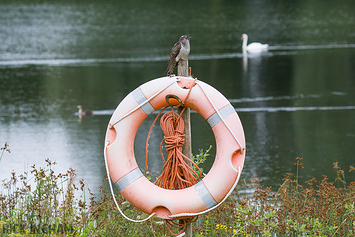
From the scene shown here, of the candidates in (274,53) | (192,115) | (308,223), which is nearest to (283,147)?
(192,115)

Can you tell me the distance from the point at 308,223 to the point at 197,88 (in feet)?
3.64

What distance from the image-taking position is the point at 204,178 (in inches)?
118

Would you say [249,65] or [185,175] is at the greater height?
[249,65]

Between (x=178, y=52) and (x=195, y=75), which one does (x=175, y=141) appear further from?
(x=195, y=75)

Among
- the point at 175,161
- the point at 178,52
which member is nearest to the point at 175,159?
the point at 175,161

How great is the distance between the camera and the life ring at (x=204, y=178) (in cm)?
296

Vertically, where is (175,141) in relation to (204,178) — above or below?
above

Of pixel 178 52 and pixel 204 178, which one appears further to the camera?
pixel 178 52

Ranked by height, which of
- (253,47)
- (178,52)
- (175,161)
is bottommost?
(175,161)

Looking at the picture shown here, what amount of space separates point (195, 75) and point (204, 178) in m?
8.79

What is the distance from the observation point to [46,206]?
3559mm

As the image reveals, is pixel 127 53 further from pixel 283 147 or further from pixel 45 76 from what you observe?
pixel 283 147

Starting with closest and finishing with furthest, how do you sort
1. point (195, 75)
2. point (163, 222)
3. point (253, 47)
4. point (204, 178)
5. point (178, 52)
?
1. point (204, 178)
2. point (178, 52)
3. point (163, 222)
4. point (195, 75)
5. point (253, 47)

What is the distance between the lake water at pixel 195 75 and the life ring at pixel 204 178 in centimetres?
174
